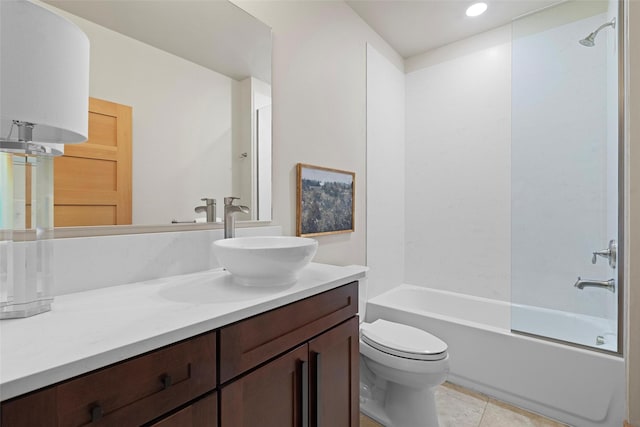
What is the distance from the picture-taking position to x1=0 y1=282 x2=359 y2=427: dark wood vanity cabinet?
0.50 m

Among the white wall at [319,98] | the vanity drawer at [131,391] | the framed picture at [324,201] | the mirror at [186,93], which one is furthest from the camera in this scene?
the framed picture at [324,201]

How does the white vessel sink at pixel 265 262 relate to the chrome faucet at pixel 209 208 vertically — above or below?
below

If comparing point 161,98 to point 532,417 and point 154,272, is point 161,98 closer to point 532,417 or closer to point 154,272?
point 154,272

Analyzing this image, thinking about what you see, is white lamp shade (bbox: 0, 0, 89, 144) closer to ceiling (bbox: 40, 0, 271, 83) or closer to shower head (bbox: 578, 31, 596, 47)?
ceiling (bbox: 40, 0, 271, 83)

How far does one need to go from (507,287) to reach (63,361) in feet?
8.64

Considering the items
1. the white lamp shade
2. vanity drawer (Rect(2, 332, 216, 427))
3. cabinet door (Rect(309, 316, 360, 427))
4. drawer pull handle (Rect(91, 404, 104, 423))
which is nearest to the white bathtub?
cabinet door (Rect(309, 316, 360, 427))

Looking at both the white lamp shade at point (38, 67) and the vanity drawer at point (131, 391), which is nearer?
the vanity drawer at point (131, 391)

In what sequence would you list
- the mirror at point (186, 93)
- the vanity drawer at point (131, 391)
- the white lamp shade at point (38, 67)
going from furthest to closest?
1. the mirror at point (186, 93)
2. the white lamp shade at point (38, 67)
3. the vanity drawer at point (131, 391)

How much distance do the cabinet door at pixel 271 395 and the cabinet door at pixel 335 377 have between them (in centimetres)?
5

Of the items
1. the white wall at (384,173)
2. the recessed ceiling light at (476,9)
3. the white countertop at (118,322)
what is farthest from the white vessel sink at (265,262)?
the recessed ceiling light at (476,9)

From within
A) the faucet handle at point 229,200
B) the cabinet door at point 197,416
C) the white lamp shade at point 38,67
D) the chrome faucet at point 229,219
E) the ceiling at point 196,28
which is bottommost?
the cabinet door at point 197,416

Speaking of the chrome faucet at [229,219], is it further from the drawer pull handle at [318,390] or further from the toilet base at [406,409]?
the toilet base at [406,409]

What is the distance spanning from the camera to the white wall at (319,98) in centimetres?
156

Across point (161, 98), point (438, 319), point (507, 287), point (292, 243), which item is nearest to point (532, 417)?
point (438, 319)
